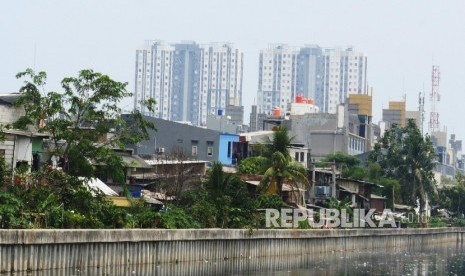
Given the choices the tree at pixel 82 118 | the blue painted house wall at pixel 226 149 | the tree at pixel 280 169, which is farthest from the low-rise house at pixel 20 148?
the blue painted house wall at pixel 226 149

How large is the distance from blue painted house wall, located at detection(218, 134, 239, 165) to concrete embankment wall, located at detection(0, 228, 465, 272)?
98.6 ft

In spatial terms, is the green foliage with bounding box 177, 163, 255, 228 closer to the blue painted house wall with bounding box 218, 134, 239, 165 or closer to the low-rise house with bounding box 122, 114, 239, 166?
the low-rise house with bounding box 122, 114, 239, 166

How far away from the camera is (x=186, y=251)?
5753 cm

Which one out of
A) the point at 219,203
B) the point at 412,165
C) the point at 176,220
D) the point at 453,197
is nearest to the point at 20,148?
the point at 176,220

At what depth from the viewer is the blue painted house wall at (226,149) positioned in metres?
115

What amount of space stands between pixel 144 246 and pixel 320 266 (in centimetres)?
1957

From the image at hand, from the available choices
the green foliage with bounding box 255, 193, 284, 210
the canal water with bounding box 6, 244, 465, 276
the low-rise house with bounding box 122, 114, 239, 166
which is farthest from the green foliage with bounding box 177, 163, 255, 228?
the low-rise house with bounding box 122, 114, 239, 166

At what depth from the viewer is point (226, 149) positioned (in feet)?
379

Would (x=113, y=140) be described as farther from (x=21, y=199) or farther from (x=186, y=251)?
(x=21, y=199)

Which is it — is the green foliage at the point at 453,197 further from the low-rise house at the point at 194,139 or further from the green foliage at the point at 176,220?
the green foliage at the point at 176,220

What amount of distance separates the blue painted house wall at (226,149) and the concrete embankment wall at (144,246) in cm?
3004

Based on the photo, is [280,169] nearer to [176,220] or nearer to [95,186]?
[95,186]

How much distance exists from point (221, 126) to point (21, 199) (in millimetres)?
100926

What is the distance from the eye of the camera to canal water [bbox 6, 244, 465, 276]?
52.6 meters
